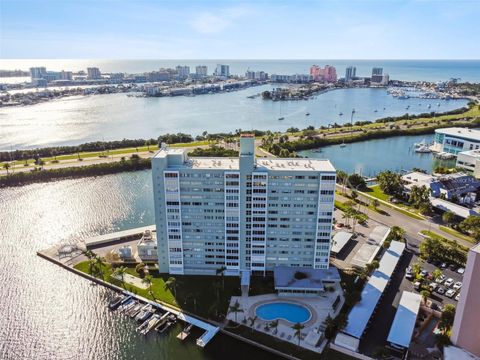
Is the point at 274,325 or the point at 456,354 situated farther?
the point at 274,325

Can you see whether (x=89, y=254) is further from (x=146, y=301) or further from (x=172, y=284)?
(x=172, y=284)

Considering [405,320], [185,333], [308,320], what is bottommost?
[185,333]

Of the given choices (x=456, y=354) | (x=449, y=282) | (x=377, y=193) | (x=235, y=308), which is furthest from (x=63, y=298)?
(x=377, y=193)

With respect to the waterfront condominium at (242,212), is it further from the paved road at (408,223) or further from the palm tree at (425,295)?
the paved road at (408,223)

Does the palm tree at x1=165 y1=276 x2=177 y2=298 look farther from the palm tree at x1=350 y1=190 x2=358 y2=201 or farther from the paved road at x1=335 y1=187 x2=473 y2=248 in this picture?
the palm tree at x1=350 y1=190 x2=358 y2=201

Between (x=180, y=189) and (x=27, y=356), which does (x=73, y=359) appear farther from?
(x=180, y=189)

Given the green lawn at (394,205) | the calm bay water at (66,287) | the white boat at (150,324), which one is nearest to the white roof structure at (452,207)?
the green lawn at (394,205)

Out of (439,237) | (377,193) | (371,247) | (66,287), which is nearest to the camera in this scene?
(66,287)
